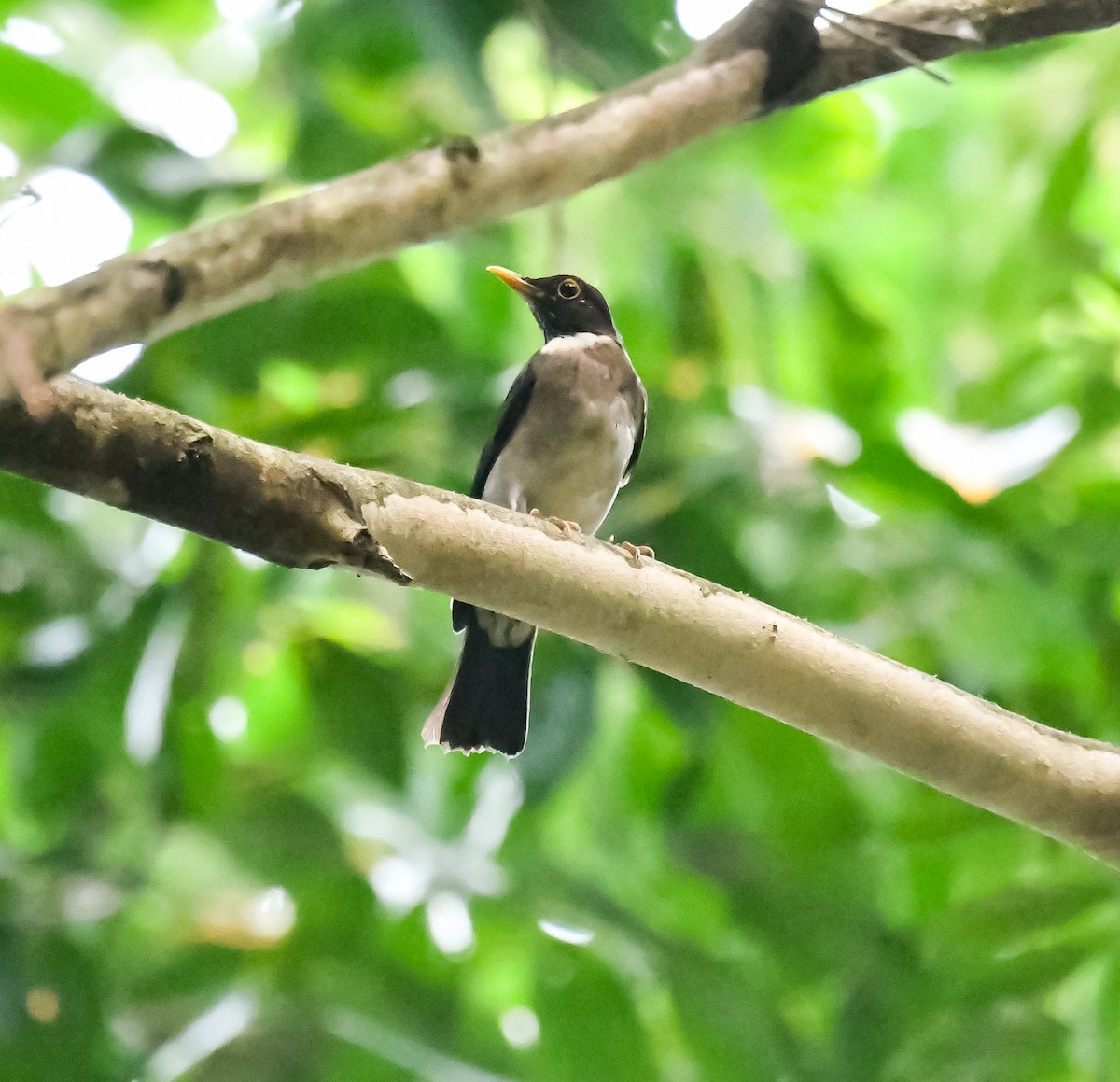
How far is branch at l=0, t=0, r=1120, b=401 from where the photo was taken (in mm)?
1334

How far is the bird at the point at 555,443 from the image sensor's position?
3.40 meters

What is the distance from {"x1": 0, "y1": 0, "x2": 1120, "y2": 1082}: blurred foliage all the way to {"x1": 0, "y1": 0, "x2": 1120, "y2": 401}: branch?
0.29 metres

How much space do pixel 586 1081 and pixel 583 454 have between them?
5.43 ft

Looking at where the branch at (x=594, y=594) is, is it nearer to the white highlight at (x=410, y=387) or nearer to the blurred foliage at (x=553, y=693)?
the blurred foliage at (x=553, y=693)

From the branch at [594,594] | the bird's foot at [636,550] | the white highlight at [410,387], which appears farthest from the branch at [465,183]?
the white highlight at [410,387]

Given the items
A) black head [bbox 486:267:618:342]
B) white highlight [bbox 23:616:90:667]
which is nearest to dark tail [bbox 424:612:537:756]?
white highlight [bbox 23:616:90:667]

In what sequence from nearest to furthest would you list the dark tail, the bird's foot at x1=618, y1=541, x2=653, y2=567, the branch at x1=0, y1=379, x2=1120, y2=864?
the branch at x1=0, y1=379, x2=1120, y2=864
the bird's foot at x1=618, y1=541, x2=653, y2=567
the dark tail

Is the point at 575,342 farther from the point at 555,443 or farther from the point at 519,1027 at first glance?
the point at 519,1027

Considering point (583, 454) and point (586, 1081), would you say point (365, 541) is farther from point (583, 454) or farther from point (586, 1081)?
point (583, 454)

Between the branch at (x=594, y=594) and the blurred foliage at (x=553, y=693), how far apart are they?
83cm

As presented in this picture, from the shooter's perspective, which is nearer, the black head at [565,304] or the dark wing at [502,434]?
the dark wing at [502,434]

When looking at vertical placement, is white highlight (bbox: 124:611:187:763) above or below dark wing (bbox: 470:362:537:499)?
below

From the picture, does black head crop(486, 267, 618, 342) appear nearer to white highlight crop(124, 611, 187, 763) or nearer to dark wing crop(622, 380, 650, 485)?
dark wing crop(622, 380, 650, 485)

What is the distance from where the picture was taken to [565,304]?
13.2 feet
